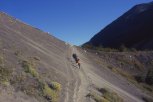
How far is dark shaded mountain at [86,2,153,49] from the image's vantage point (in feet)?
432

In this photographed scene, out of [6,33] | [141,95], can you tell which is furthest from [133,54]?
[6,33]

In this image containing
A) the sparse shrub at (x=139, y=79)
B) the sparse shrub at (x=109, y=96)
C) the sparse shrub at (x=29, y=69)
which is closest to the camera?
the sparse shrub at (x=29, y=69)

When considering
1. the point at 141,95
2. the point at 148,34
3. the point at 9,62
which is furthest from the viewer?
the point at 148,34

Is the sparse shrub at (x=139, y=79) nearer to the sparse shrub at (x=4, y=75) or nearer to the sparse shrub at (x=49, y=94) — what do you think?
the sparse shrub at (x=49, y=94)

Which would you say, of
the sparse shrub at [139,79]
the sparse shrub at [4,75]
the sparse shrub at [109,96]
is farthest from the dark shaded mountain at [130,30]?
the sparse shrub at [4,75]

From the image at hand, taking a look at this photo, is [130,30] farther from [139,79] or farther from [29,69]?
[29,69]

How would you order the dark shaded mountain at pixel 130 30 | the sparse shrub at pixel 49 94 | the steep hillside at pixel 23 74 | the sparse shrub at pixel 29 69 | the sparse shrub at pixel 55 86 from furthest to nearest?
the dark shaded mountain at pixel 130 30, the sparse shrub at pixel 55 86, the sparse shrub at pixel 29 69, the sparse shrub at pixel 49 94, the steep hillside at pixel 23 74

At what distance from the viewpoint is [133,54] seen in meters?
74.1

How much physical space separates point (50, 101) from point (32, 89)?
47.3 inches

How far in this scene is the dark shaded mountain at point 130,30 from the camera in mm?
131625

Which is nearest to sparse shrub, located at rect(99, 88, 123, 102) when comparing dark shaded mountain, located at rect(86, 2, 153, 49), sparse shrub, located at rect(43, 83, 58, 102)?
sparse shrub, located at rect(43, 83, 58, 102)

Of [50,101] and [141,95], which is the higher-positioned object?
[50,101]

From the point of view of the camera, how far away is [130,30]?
5468 inches

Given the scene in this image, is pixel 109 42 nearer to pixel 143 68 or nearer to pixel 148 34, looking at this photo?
pixel 148 34
